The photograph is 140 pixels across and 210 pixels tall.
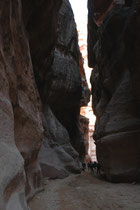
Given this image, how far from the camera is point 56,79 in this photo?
659 inches

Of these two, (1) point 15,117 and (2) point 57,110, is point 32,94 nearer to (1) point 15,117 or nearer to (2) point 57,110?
(1) point 15,117

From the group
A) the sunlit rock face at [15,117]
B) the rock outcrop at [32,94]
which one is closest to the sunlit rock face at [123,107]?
the rock outcrop at [32,94]

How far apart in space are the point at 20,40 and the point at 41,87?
7.30m

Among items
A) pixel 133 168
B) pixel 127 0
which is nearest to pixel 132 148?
pixel 133 168

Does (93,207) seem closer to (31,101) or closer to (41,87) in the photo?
(31,101)

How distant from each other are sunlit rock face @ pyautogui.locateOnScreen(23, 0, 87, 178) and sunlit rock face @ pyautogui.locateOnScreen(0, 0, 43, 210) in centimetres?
229

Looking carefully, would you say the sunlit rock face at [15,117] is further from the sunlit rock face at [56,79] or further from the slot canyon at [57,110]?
the sunlit rock face at [56,79]

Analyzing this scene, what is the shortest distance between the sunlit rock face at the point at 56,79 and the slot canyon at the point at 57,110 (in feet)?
0.17

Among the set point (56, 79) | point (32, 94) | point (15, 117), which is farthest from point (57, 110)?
A: point (15, 117)

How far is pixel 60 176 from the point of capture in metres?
10.6

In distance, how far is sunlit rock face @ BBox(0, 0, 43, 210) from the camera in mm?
2524

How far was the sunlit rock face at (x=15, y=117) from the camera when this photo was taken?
8.28 ft

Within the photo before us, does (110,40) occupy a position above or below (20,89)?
above

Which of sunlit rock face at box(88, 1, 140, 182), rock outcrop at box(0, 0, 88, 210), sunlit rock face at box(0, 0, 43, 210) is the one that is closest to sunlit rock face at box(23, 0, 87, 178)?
rock outcrop at box(0, 0, 88, 210)
